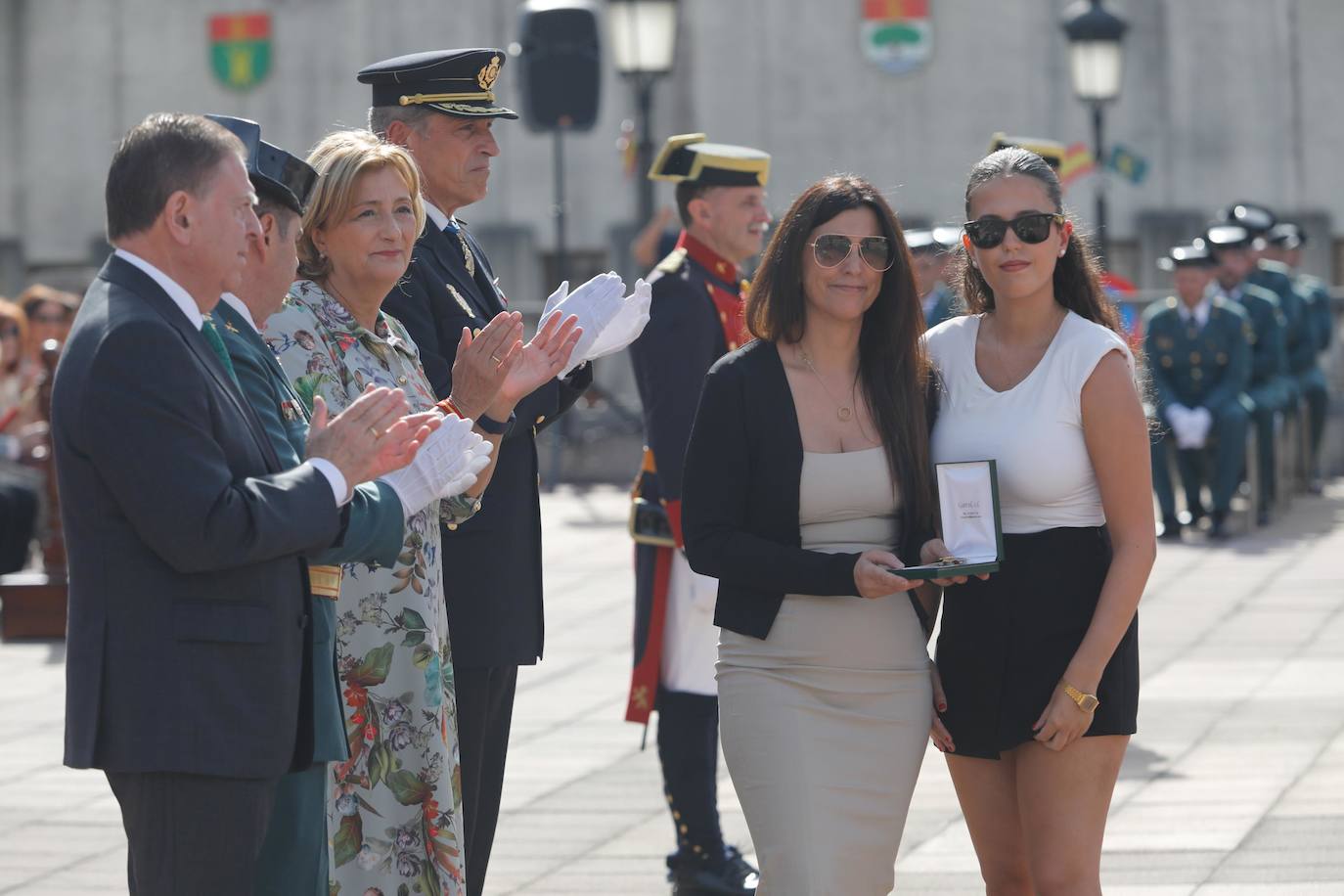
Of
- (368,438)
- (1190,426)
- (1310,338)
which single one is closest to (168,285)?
(368,438)

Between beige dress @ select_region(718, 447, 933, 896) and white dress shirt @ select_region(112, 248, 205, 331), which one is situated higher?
white dress shirt @ select_region(112, 248, 205, 331)

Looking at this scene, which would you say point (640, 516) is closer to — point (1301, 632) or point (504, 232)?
point (1301, 632)

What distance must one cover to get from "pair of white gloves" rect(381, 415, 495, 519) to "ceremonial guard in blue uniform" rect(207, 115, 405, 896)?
37 mm

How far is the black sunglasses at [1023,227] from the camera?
4098mm

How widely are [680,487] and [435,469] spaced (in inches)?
78.0

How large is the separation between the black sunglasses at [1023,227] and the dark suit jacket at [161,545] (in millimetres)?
1528

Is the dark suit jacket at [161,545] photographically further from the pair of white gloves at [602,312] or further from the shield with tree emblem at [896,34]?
the shield with tree emblem at [896,34]

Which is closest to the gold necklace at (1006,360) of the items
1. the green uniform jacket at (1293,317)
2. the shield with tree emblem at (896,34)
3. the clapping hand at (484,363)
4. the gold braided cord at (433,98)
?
the clapping hand at (484,363)

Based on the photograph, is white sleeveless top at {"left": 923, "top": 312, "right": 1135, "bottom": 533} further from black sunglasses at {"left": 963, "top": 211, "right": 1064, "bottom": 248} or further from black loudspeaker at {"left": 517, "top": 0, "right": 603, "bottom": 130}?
black loudspeaker at {"left": 517, "top": 0, "right": 603, "bottom": 130}

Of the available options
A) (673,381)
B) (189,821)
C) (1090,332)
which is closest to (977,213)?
(1090,332)

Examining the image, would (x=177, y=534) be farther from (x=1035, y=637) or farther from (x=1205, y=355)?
(x=1205, y=355)

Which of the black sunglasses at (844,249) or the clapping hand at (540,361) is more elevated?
the black sunglasses at (844,249)

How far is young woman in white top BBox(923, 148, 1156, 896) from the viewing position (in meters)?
3.97

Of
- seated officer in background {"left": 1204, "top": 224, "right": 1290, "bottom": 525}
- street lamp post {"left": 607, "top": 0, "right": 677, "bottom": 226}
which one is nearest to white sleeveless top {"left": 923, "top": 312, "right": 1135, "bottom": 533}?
seated officer in background {"left": 1204, "top": 224, "right": 1290, "bottom": 525}
